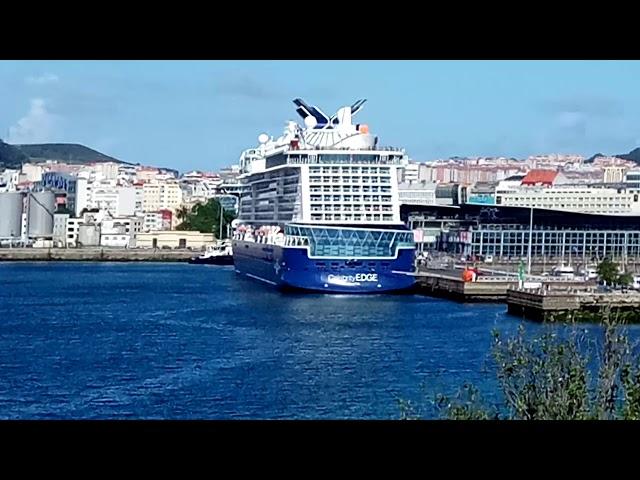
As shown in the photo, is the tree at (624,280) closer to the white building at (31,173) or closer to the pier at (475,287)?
the pier at (475,287)

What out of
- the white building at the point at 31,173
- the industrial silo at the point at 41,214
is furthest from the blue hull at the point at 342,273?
the white building at the point at 31,173

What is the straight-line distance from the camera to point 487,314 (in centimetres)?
1062

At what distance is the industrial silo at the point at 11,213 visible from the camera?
26.7 m

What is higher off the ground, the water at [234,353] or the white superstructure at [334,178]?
the white superstructure at [334,178]

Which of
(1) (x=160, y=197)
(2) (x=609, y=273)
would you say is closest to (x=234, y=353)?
(2) (x=609, y=273)

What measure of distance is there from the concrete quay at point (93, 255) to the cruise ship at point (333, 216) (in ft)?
33.2

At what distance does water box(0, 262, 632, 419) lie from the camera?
16.6 ft

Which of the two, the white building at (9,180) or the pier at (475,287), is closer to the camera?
the pier at (475,287)

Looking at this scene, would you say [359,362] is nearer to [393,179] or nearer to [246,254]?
[393,179]

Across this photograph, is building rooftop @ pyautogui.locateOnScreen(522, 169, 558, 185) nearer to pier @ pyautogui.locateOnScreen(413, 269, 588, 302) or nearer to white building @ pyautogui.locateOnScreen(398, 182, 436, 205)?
white building @ pyautogui.locateOnScreen(398, 182, 436, 205)
